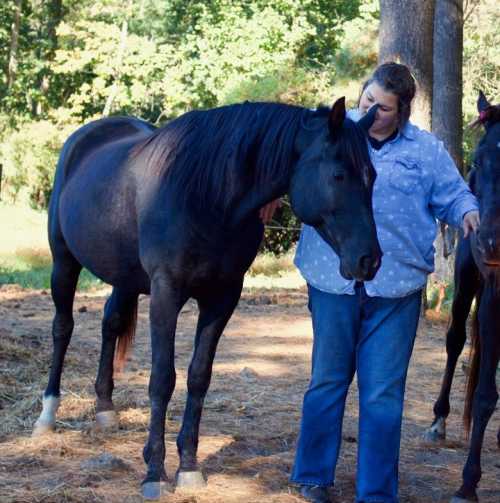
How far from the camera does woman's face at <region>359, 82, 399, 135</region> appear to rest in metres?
3.96

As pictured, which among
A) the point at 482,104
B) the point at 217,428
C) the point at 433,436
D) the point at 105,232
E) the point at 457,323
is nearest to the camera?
the point at 482,104

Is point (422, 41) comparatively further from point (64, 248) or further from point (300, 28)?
point (300, 28)

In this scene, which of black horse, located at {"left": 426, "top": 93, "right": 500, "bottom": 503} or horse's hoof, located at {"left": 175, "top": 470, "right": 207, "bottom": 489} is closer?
black horse, located at {"left": 426, "top": 93, "right": 500, "bottom": 503}

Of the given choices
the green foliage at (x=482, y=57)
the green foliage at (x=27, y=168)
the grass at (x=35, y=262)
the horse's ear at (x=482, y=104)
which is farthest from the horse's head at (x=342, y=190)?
the green foliage at (x=27, y=168)

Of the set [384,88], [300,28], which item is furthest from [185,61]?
[384,88]

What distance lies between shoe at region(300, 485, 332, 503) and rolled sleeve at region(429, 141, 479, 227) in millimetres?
1344

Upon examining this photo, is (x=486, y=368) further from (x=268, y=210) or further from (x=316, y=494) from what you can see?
(x=268, y=210)

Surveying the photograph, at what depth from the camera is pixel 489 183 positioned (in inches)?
166

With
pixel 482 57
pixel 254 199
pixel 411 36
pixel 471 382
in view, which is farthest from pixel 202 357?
pixel 482 57

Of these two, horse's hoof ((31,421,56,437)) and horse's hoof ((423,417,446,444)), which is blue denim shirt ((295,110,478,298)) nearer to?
horse's hoof ((423,417,446,444))

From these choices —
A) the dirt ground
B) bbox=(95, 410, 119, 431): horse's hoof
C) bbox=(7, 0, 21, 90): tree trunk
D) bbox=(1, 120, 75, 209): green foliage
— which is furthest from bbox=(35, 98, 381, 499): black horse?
bbox=(7, 0, 21, 90): tree trunk

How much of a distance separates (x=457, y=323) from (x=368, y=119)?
2841 mm

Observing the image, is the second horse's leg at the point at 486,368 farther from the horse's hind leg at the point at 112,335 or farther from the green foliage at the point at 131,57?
the green foliage at the point at 131,57

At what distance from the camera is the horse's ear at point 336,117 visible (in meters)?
3.62
